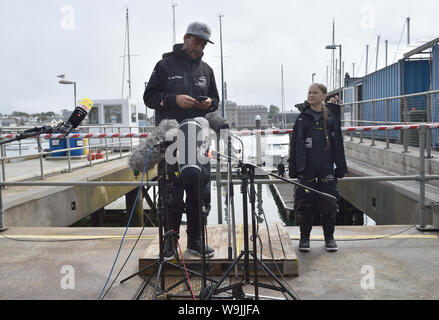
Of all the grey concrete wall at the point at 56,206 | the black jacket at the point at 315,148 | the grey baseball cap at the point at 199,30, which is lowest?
the grey concrete wall at the point at 56,206

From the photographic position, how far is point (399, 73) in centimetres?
1309

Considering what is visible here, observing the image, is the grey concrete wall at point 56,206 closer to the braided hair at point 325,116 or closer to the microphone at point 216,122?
the microphone at point 216,122

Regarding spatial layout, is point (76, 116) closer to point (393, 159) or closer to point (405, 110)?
point (393, 159)

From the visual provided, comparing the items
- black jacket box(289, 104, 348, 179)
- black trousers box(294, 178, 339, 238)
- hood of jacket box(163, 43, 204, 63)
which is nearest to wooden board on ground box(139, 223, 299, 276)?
black trousers box(294, 178, 339, 238)

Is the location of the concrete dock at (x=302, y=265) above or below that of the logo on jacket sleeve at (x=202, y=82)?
Answer: below

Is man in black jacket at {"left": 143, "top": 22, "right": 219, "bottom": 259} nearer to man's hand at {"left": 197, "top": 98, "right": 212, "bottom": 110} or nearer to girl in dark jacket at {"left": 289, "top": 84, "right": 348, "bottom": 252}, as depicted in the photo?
man's hand at {"left": 197, "top": 98, "right": 212, "bottom": 110}

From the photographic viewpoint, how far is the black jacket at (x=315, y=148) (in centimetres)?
401

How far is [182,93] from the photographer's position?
3.50m

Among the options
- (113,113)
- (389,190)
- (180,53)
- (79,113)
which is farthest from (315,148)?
(113,113)

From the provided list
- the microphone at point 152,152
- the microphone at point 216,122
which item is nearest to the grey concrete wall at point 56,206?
the microphone at point 152,152

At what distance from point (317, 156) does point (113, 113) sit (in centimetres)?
1912

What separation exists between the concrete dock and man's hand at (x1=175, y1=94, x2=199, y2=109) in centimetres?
151
